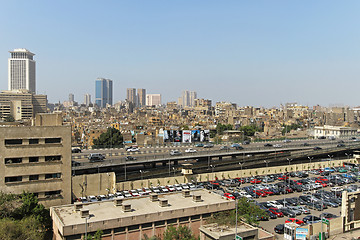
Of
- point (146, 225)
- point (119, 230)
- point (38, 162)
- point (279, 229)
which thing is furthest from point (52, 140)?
point (279, 229)

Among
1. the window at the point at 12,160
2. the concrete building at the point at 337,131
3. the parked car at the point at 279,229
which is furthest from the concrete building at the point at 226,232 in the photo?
the concrete building at the point at 337,131

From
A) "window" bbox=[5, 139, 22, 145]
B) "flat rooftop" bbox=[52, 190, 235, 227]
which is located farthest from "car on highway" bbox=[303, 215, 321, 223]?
"window" bbox=[5, 139, 22, 145]

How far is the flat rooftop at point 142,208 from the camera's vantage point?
25484 millimetres

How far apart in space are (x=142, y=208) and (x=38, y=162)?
45.2 feet

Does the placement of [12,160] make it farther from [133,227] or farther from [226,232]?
[226,232]

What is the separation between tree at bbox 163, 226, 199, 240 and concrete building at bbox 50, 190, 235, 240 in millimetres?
1267

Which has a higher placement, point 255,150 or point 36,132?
point 36,132

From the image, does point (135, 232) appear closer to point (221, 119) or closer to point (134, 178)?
point (134, 178)

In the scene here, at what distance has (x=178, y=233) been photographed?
83.8 ft

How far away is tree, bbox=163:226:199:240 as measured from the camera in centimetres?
2497

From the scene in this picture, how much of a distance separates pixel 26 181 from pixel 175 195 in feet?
48.6

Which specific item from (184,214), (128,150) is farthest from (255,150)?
(184,214)

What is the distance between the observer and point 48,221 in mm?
29953

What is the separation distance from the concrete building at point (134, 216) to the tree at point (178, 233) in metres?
1.27
